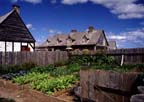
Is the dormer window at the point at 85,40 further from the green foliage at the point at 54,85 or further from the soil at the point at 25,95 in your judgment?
the green foliage at the point at 54,85

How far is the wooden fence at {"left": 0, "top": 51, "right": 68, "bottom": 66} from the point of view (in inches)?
727

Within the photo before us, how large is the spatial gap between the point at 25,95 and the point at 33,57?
10849mm

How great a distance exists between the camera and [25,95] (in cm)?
965

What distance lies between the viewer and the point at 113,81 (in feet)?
20.1

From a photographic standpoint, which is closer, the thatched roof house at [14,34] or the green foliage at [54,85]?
the green foliage at [54,85]

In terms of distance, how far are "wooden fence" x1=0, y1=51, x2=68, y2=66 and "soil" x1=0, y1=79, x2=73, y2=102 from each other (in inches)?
261

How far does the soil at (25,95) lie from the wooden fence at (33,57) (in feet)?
21.8

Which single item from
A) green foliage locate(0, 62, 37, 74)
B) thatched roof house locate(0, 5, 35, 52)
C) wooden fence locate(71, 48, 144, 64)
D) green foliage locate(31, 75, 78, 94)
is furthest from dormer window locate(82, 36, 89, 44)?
green foliage locate(31, 75, 78, 94)

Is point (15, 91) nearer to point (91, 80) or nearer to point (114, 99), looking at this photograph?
point (91, 80)

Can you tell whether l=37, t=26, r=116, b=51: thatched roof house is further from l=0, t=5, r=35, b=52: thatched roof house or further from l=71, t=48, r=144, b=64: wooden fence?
l=71, t=48, r=144, b=64: wooden fence

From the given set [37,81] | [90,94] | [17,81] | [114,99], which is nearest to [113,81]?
[114,99]

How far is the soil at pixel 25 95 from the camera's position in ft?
26.5

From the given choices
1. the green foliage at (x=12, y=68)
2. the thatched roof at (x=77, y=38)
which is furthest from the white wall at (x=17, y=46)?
the thatched roof at (x=77, y=38)

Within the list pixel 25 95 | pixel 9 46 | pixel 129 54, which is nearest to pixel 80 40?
pixel 9 46
